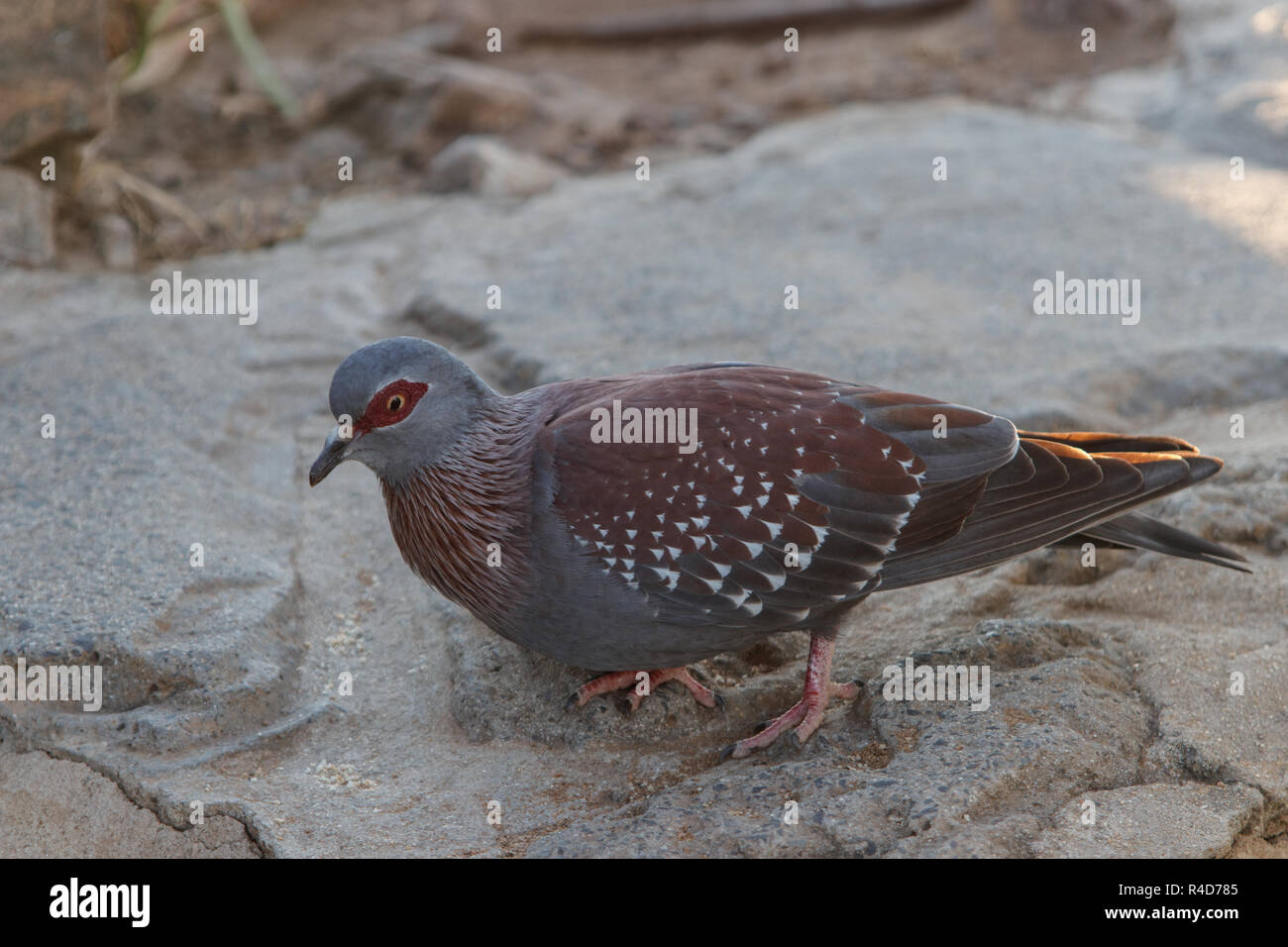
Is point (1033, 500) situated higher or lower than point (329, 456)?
lower

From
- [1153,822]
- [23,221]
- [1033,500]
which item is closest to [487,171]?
[23,221]

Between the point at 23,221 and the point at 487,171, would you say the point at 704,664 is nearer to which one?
the point at 487,171

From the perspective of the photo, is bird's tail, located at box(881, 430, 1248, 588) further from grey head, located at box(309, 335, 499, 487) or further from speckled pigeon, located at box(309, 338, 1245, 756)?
grey head, located at box(309, 335, 499, 487)

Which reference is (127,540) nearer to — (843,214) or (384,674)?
(384,674)

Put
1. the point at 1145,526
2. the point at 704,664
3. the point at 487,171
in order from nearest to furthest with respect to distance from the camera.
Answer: the point at 1145,526 < the point at 704,664 < the point at 487,171

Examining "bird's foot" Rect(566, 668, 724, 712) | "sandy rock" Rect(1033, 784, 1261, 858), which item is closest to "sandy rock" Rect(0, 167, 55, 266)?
"bird's foot" Rect(566, 668, 724, 712)

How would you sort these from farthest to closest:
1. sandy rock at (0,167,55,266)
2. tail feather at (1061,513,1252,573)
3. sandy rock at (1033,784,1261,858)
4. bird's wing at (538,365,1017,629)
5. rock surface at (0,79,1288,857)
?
sandy rock at (0,167,55,266) → tail feather at (1061,513,1252,573) → bird's wing at (538,365,1017,629) → rock surface at (0,79,1288,857) → sandy rock at (1033,784,1261,858)

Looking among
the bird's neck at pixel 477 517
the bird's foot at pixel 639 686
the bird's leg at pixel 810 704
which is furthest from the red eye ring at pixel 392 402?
the bird's leg at pixel 810 704
